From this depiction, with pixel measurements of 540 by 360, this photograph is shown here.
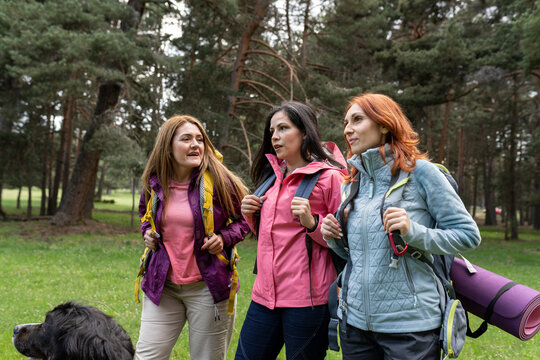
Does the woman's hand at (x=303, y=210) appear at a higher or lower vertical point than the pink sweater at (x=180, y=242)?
higher

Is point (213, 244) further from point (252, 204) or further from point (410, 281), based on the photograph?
point (410, 281)

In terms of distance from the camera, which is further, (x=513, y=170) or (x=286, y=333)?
(x=513, y=170)

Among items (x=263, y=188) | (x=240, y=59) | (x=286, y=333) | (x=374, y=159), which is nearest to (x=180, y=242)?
(x=263, y=188)

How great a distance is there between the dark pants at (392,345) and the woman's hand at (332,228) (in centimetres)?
44

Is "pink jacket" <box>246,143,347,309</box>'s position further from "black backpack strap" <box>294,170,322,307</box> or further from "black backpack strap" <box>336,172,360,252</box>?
"black backpack strap" <box>336,172,360,252</box>

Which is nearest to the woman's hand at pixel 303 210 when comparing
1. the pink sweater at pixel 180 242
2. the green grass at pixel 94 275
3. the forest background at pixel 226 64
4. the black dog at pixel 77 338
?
the pink sweater at pixel 180 242

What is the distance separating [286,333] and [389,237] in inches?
34.8

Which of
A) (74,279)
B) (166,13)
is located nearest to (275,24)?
(166,13)

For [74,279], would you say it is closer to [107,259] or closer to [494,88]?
[107,259]

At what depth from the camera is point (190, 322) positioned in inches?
109

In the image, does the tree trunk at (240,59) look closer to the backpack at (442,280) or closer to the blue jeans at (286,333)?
the blue jeans at (286,333)

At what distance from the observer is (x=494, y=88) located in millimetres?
13664

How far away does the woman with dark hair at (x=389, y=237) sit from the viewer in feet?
5.99

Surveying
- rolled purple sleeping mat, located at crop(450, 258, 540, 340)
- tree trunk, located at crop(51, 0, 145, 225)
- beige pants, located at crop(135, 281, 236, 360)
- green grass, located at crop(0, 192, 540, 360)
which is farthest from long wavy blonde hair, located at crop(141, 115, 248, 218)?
tree trunk, located at crop(51, 0, 145, 225)
